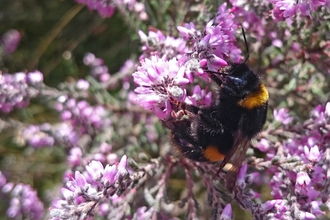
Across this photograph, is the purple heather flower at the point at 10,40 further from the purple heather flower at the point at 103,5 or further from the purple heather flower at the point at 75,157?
the purple heather flower at the point at 75,157

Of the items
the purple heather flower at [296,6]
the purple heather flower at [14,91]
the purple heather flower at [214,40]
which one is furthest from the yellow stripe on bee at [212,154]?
the purple heather flower at [14,91]

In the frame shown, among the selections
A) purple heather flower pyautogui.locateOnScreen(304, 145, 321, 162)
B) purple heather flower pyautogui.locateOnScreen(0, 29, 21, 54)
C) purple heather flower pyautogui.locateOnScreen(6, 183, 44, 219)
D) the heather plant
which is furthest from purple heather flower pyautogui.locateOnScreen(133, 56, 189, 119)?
purple heather flower pyautogui.locateOnScreen(0, 29, 21, 54)

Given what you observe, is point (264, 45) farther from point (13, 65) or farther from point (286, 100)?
point (13, 65)

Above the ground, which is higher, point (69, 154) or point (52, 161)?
point (69, 154)

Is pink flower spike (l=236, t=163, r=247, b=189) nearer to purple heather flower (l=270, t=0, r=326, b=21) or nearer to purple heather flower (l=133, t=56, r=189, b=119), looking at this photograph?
purple heather flower (l=133, t=56, r=189, b=119)

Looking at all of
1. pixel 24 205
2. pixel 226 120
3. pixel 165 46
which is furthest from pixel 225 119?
pixel 24 205

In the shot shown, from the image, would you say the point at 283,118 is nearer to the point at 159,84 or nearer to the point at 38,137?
the point at 159,84

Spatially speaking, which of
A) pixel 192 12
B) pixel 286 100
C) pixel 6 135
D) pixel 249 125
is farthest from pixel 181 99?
pixel 6 135
